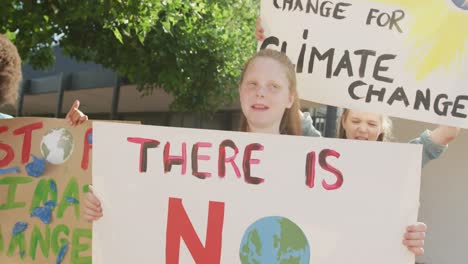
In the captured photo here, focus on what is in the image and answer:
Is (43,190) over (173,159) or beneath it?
beneath

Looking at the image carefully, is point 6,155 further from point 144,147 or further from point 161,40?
point 161,40

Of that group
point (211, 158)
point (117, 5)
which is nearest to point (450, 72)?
point (211, 158)

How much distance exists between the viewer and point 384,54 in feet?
6.61

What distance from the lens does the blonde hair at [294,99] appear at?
1.90 meters

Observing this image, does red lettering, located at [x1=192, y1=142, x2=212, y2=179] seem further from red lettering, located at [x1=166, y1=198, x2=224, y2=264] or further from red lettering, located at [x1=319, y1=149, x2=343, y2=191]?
red lettering, located at [x1=319, y1=149, x2=343, y2=191]

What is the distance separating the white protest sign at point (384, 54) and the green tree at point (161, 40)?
2.73 m

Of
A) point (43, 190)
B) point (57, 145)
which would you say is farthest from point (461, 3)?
point (43, 190)

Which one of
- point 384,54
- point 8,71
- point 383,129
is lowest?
point 383,129

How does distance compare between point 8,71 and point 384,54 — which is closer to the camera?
point 384,54

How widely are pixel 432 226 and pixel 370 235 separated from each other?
4914 mm

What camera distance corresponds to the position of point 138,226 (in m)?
1.68

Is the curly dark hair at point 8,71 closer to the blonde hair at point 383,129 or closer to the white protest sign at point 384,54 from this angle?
the white protest sign at point 384,54

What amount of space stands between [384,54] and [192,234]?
1005 millimetres

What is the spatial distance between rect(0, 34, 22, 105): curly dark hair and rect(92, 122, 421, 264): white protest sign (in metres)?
0.73
